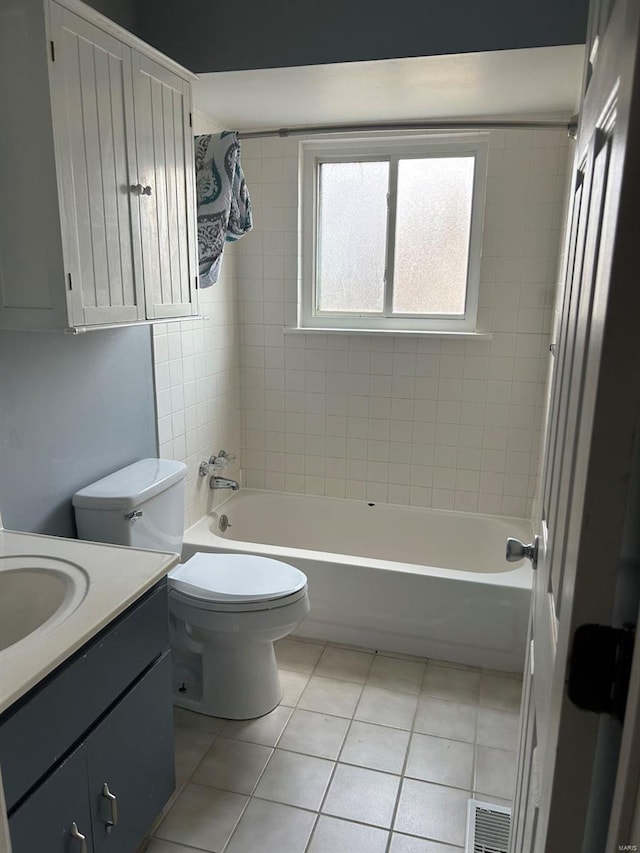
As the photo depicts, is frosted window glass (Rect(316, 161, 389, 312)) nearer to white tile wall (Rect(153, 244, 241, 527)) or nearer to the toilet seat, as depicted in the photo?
white tile wall (Rect(153, 244, 241, 527))

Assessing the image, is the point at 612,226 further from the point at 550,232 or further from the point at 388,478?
the point at 388,478

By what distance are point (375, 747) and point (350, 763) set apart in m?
0.11

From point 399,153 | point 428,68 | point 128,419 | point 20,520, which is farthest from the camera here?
point 399,153

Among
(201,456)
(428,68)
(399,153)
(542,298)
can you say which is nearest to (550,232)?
(542,298)

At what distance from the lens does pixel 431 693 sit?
2242 millimetres

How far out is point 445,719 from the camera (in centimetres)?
211

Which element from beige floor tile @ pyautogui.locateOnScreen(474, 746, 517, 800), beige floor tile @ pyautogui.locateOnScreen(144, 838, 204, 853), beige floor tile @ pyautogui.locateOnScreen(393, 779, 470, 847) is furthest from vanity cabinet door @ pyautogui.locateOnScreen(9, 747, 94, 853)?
beige floor tile @ pyautogui.locateOnScreen(474, 746, 517, 800)

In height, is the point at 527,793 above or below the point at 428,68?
below

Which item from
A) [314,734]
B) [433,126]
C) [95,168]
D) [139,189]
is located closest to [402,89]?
[433,126]

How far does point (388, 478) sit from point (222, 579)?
1.29 metres

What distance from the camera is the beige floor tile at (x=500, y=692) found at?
218cm

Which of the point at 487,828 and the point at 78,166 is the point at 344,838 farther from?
the point at 78,166

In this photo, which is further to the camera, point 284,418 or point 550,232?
point 284,418

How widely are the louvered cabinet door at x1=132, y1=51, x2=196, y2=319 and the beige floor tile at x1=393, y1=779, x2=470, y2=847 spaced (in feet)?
5.32
